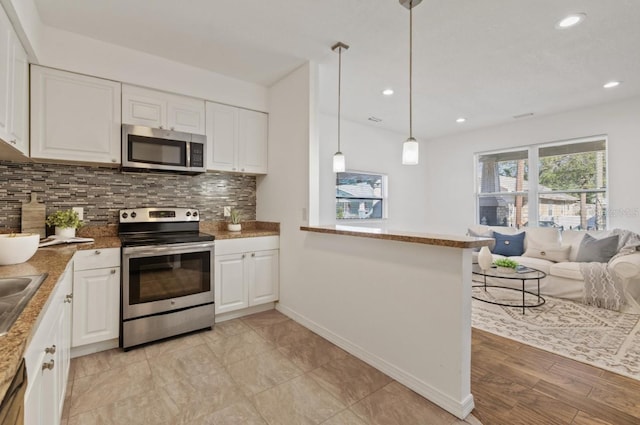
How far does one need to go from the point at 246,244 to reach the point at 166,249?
77 centimetres

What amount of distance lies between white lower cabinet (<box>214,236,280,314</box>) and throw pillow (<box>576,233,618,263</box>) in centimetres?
379

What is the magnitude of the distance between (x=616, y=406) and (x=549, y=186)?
3803 millimetres

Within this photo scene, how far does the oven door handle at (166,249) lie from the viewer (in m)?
2.43

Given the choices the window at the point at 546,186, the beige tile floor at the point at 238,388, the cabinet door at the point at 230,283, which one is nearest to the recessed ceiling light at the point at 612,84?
the window at the point at 546,186

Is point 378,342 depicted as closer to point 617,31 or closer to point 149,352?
point 149,352

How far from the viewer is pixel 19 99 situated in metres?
2.07

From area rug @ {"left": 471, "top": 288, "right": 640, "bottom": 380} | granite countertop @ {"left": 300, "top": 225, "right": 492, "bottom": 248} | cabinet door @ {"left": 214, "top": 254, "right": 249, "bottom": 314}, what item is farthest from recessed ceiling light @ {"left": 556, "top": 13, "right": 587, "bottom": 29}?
cabinet door @ {"left": 214, "top": 254, "right": 249, "bottom": 314}

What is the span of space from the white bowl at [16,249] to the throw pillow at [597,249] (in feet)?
17.4

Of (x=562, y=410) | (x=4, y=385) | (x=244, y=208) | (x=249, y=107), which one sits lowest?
(x=562, y=410)

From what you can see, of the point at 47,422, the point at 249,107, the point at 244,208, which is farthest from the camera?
the point at 244,208

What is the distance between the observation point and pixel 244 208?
369cm

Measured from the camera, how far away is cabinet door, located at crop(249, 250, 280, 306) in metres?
3.18

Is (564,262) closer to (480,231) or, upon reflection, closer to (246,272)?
(480,231)

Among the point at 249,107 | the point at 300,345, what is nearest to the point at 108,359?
the point at 300,345
